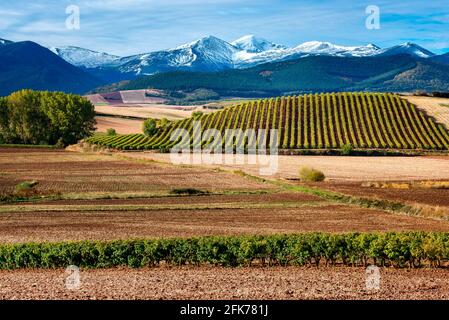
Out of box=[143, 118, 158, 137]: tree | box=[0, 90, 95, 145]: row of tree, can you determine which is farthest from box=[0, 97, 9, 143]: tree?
box=[143, 118, 158, 137]: tree

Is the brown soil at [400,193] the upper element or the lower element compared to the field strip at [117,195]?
upper

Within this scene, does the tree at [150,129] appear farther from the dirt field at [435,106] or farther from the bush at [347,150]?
the dirt field at [435,106]

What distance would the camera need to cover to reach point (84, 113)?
144 metres

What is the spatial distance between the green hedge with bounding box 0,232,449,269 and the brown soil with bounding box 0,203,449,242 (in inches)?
253

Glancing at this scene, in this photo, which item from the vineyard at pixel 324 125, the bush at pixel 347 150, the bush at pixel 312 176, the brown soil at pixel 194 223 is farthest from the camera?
the vineyard at pixel 324 125

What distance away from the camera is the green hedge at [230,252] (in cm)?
3612

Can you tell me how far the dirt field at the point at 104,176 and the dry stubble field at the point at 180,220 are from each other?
133 millimetres

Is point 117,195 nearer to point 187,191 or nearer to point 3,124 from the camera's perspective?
point 187,191

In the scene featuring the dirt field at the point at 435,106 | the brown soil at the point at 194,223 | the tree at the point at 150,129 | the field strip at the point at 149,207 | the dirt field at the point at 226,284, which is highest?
the dirt field at the point at 435,106

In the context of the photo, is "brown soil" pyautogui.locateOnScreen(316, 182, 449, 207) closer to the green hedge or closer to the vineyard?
the green hedge

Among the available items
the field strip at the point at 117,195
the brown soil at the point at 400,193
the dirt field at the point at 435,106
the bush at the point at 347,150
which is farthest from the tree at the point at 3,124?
the dirt field at the point at 435,106

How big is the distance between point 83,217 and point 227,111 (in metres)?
105

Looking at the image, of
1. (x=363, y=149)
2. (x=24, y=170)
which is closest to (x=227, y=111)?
(x=363, y=149)

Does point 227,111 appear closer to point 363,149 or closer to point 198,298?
point 363,149
